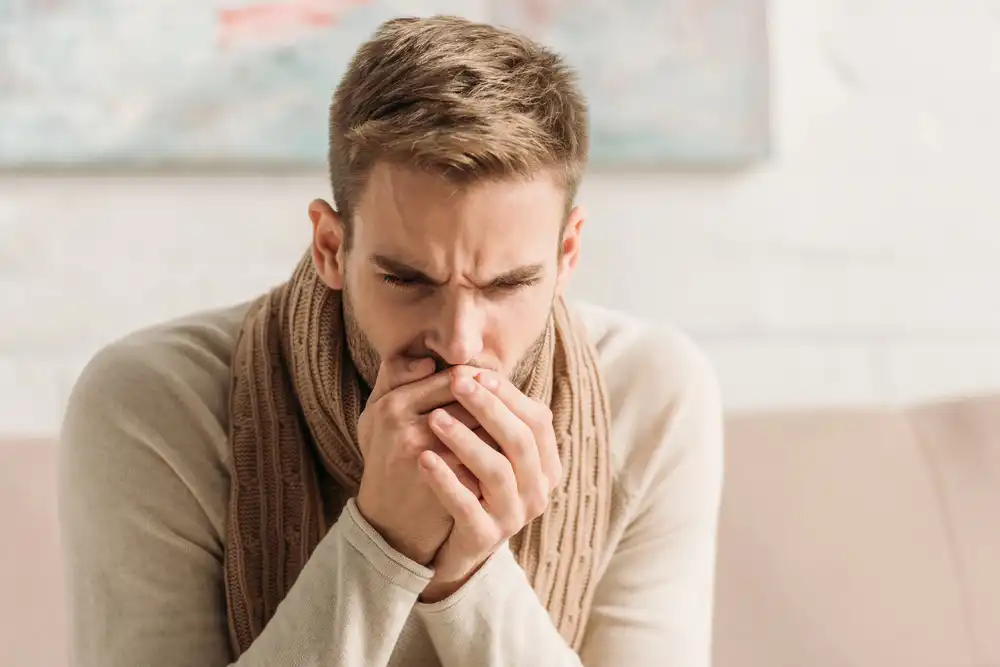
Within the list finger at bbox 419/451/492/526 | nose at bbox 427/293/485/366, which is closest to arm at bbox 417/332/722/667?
finger at bbox 419/451/492/526

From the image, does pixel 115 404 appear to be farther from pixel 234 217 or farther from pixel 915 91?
pixel 915 91

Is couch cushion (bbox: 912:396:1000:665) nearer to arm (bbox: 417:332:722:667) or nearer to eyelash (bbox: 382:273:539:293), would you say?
arm (bbox: 417:332:722:667)

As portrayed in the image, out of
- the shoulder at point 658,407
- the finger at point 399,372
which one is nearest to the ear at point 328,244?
the finger at point 399,372

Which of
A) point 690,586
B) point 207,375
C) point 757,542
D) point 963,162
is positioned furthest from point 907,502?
point 207,375

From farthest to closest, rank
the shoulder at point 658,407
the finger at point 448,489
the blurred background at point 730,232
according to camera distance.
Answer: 1. the blurred background at point 730,232
2. the shoulder at point 658,407
3. the finger at point 448,489

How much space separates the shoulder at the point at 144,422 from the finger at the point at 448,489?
302 mm

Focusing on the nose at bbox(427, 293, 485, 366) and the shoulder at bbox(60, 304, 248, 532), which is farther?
the shoulder at bbox(60, 304, 248, 532)

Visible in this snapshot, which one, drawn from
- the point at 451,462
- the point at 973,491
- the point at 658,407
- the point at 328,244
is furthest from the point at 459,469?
the point at 973,491

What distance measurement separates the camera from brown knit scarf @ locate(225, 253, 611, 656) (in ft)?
3.64

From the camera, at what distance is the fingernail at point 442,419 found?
3.10 ft

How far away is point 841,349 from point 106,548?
1176 mm

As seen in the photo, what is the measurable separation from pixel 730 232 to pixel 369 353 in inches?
33.1

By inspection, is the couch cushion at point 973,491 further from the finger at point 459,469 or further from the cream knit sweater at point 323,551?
the finger at point 459,469

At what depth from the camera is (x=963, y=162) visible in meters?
1.80
